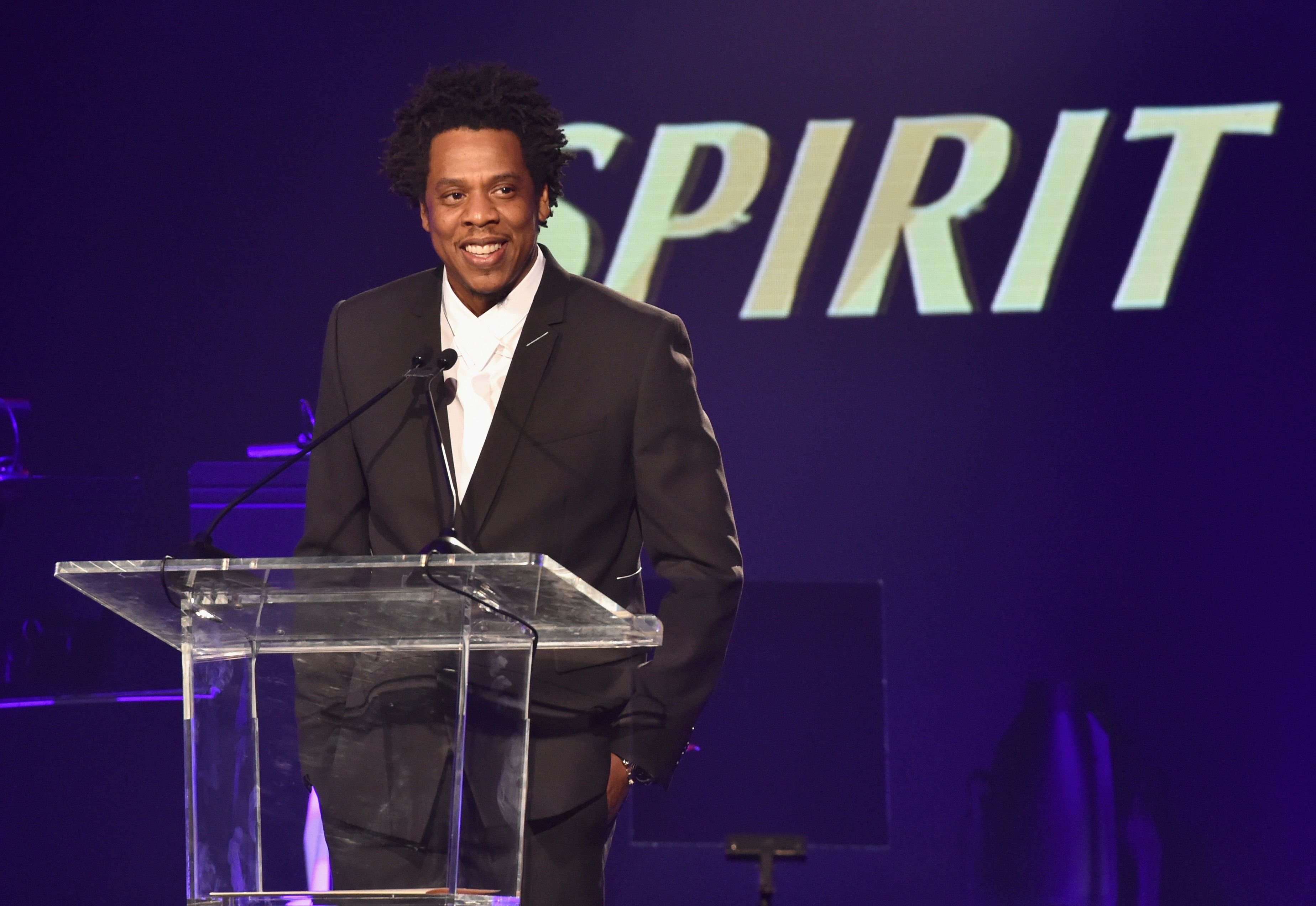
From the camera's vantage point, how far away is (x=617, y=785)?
177 cm

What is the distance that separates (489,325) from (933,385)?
248cm

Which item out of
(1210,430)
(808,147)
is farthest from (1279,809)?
(808,147)

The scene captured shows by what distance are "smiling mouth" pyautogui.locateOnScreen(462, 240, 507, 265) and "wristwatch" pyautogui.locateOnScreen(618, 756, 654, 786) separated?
0.64 meters

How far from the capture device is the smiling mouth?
1.88 m

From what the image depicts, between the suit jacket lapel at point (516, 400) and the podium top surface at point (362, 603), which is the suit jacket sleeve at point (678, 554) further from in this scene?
the podium top surface at point (362, 603)

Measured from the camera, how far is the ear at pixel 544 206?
6.49 feet

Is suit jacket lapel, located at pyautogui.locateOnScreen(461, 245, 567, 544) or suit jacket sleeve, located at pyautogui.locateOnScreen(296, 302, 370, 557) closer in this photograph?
→ suit jacket lapel, located at pyautogui.locateOnScreen(461, 245, 567, 544)

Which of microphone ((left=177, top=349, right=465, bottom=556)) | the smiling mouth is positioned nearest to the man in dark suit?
the smiling mouth

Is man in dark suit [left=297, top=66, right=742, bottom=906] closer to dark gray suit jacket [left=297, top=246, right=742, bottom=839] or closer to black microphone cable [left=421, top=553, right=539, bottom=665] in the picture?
dark gray suit jacket [left=297, top=246, right=742, bottom=839]

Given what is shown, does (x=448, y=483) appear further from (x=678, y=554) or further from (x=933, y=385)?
(x=933, y=385)

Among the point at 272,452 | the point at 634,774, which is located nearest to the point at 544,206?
the point at 634,774

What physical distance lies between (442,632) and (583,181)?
10.2 ft

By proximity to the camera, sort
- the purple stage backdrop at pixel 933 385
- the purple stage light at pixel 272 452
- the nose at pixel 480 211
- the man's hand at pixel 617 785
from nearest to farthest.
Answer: the man's hand at pixel 617 785 < the nose at pixel 480 211 < the purple stage light at pixel 272 452 < the purple stage backdrop at pixel 933 385

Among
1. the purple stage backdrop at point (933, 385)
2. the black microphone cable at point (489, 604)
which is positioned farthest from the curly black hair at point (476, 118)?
the purple stage backdrop at point (933, 385)
